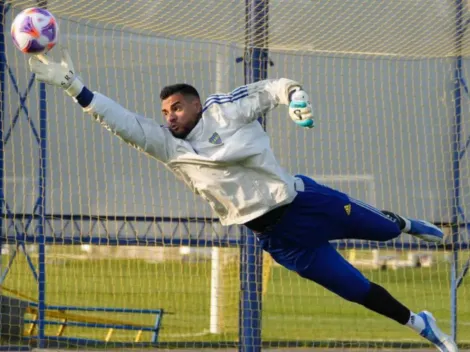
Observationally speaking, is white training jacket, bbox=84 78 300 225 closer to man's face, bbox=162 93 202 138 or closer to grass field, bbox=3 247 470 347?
man's face, bbox=162 93 202 138

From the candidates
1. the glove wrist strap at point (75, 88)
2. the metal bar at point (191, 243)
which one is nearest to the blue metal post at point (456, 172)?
the metal bar at point (191, 243)

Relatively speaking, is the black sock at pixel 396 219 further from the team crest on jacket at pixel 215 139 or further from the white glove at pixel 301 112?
the white glove at pixel 301 112

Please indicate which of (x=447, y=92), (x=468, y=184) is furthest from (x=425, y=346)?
(x=447, y=92)

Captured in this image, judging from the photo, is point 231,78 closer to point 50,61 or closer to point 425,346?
point 425,346

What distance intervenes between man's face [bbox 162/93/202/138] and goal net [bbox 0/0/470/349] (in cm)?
353

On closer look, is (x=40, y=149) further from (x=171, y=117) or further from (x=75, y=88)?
(x=75, y=88)

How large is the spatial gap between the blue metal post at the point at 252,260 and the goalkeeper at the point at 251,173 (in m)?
3.05

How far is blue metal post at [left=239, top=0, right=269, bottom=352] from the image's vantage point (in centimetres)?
1012

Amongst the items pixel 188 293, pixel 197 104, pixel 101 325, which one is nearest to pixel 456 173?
pixel 188 293

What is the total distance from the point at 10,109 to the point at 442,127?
459 cm

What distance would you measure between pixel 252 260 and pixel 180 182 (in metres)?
1.78

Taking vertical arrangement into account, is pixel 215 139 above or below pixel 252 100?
below

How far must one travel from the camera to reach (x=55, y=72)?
6238mm

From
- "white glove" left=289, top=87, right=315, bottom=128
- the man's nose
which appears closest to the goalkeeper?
the man's nose
